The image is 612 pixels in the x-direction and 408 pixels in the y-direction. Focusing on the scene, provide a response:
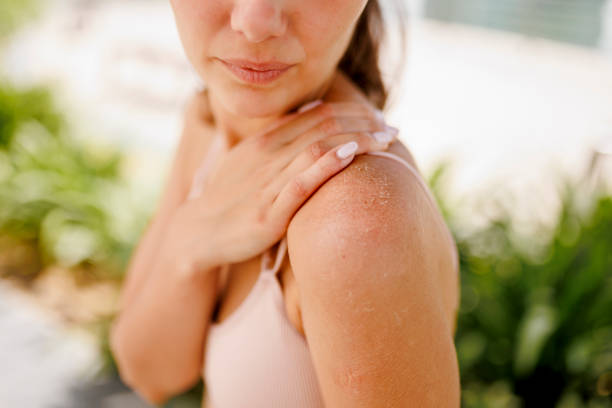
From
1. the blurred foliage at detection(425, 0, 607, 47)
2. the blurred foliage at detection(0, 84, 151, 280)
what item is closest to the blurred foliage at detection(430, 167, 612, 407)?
the blurred foliage at detection(0, 84, 151, 280)

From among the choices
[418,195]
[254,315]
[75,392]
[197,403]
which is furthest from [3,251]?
[418,195]

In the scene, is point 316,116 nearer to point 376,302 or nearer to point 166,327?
point 376,302

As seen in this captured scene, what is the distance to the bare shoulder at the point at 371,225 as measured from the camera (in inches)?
33.4

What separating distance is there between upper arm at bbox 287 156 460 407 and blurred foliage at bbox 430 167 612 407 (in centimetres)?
198

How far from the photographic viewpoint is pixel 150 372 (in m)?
1.59

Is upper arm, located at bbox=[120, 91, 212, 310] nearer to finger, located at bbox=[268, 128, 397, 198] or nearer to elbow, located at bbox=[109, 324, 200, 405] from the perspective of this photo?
elbow, located at bbox=[109, 324, 200, 405]

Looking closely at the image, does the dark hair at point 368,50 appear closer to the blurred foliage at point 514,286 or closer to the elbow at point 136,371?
the elbow at point 136,371

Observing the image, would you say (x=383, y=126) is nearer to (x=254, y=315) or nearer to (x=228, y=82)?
(x=228, y=82)

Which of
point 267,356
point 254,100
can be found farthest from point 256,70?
point 267,356

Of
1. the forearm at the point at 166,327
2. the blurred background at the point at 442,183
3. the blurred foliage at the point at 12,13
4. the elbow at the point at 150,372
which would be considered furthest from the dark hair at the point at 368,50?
the blurred foliage at the point at 12,13

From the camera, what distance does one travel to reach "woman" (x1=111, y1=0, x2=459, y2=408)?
85 cm

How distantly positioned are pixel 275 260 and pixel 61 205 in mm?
3897

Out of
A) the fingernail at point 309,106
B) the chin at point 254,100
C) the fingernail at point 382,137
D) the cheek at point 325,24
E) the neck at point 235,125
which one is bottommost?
the neck at point 235,125

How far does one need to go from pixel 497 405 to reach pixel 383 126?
1969 mm
